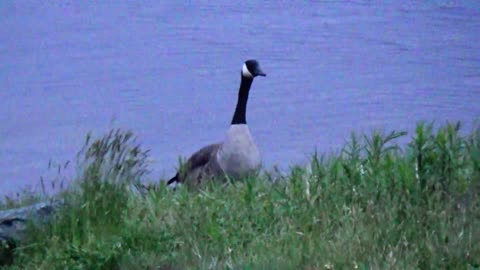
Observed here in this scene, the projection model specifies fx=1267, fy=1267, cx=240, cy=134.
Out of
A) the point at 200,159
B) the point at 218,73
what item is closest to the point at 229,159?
the point at 200,159

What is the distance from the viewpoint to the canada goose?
8.64 meters

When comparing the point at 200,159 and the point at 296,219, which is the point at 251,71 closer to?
the point at 200,159

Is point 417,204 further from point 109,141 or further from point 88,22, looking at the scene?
point 88,22

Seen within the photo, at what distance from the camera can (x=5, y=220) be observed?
21.5 feet

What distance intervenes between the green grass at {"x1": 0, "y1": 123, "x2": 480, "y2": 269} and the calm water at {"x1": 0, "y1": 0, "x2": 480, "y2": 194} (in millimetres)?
3261

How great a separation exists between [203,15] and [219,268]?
11127 millimetres

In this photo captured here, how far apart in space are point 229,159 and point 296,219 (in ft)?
8.26

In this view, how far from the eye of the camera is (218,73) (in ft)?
45.7

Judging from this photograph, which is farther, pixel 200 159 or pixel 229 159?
pixel 200 159

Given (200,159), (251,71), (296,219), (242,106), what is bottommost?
(296,219)

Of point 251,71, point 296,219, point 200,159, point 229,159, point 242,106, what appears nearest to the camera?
point 296,219

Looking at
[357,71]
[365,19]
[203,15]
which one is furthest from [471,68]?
[203,15]

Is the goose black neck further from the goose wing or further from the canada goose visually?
the goose wing

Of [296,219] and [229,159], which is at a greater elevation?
[229,159]
